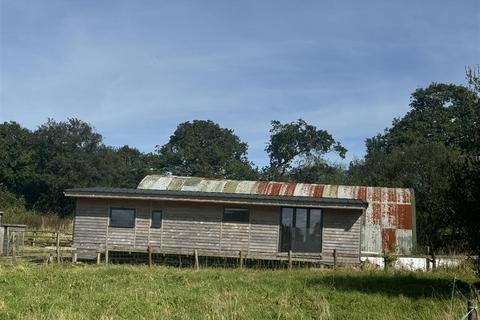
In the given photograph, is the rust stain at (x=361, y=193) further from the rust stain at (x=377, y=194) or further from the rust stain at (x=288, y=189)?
the rust stain at (x=288, y=189)

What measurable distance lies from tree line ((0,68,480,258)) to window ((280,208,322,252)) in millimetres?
22471

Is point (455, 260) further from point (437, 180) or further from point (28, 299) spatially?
point (437, 180)

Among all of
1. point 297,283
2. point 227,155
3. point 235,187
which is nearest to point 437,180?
point 235,187

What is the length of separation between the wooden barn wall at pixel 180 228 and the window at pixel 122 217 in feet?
0.59

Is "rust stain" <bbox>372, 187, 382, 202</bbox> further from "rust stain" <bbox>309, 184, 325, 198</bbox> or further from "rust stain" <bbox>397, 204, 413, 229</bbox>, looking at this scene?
"rust stain" <bbox>309, 184, 325, 198</bbox>

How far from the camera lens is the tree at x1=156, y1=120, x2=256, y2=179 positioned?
8299cm

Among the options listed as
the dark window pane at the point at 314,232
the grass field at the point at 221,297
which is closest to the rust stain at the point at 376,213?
the dark window pane at the point at 314,232

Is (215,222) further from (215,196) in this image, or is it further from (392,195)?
(392,195)

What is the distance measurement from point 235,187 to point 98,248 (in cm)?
1072

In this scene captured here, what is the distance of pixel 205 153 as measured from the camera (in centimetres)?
8594

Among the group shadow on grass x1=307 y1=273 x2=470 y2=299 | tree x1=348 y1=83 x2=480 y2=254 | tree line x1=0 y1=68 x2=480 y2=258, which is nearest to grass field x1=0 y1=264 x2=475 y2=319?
shadow on grass x1=307 y1=273 x2=470 y2=299

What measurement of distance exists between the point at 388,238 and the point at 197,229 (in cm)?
1006

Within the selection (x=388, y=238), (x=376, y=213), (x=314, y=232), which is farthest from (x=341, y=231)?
(x=376, y=213)

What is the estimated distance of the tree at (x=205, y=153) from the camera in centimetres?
8299
